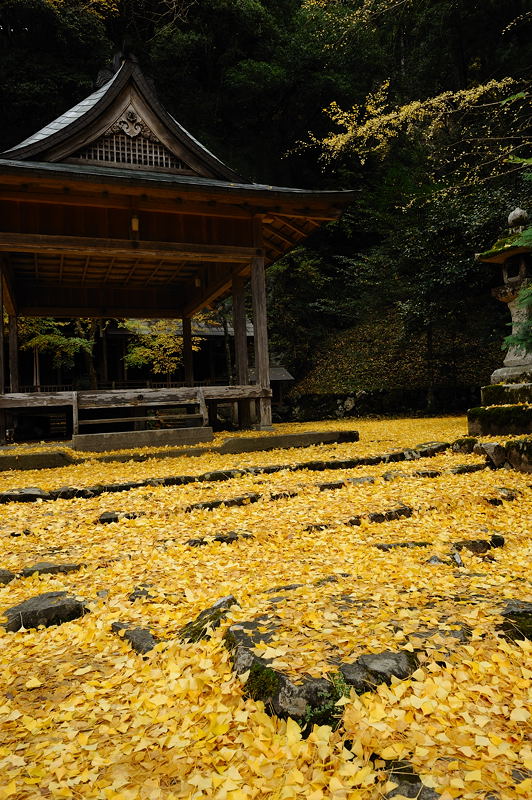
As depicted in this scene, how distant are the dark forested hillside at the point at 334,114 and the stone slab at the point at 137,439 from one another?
31.5ft

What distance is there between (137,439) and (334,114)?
1423 centimetres

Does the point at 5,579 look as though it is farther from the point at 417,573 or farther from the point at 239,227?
the point at 239,227

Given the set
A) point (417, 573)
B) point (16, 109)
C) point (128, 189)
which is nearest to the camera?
point (417, 573)

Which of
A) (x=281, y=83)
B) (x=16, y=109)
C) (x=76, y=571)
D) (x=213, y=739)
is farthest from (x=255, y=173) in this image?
(x=213, y=739)

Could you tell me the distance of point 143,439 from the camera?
9297 mm

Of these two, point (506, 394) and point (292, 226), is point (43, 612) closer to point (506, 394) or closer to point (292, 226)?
point (506, 394)

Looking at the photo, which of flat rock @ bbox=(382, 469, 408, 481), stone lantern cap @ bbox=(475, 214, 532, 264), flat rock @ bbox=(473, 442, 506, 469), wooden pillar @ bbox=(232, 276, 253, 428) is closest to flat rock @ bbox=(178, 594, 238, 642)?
flat rock @ bbox=(382, 469, 408, 481)

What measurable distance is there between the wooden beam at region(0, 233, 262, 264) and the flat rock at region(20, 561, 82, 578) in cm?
747

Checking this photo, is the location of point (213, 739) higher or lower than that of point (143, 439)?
lower

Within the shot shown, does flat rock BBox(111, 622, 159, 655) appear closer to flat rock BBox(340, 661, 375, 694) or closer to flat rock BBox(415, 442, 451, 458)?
flat rock BBox(340, 661, 375, 694)

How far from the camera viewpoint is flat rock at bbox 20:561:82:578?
3.60m

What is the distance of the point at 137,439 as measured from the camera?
30.3 feet

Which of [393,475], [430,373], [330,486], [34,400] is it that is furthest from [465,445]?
[430,373]

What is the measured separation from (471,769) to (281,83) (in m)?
28.8
